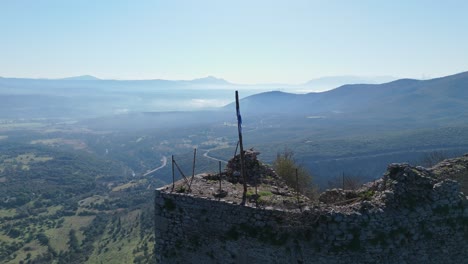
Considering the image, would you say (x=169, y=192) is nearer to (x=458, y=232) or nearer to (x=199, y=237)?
(x=199, y=237)

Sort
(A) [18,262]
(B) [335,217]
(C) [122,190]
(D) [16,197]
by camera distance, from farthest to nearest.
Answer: (C) [122,190] < (D) [16,197] < (A) [18,262] < (B) [335,217]

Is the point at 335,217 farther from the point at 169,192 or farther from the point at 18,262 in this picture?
the point at 18,262

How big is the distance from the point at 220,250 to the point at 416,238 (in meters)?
4.98

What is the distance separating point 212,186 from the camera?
1180 centimetres

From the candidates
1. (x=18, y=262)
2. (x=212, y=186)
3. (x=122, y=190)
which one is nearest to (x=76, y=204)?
(x=122, y=190)

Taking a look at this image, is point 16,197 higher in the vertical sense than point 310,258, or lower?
lower

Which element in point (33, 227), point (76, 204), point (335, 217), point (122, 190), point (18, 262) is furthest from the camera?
point (122, 190)

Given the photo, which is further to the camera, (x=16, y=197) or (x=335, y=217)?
(x=16, y=197)

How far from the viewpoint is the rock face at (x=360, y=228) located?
9.08 meters

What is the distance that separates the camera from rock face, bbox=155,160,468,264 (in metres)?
9.08

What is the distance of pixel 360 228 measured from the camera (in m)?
9.01

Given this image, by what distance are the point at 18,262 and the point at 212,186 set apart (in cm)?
7819

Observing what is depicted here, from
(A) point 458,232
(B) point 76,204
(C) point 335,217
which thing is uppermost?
(C) point 335,217

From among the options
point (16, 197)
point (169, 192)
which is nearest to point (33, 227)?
point (16, 197)
